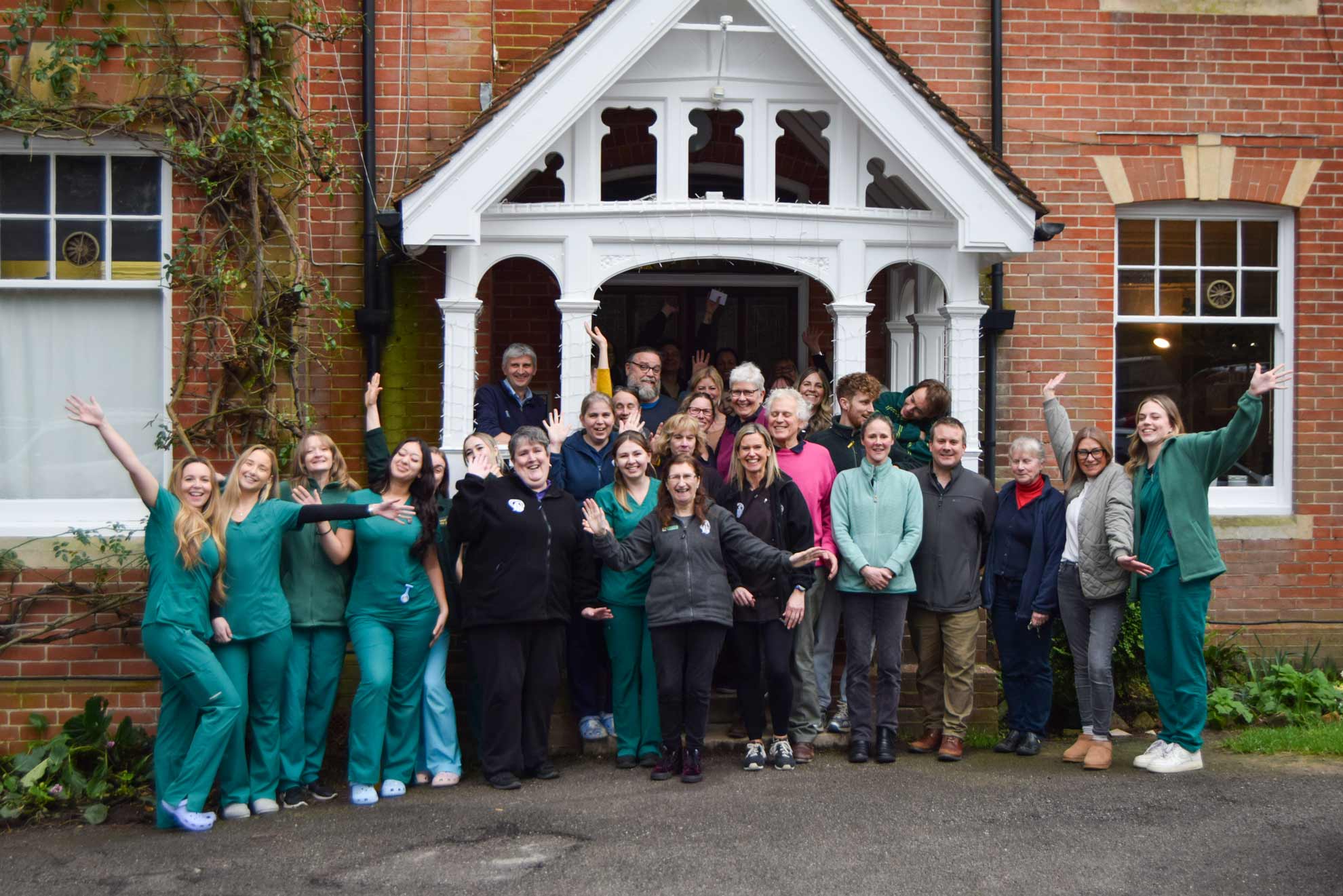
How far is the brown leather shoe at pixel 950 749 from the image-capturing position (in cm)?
711

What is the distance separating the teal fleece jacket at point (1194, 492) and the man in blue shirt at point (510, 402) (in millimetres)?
3562

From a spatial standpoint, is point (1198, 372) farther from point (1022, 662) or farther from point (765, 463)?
point (765, 463)

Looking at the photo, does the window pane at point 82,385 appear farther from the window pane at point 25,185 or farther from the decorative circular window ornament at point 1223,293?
the decorative circular window ornament at point 1223,293

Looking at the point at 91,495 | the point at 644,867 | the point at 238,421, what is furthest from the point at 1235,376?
the point at 91,495

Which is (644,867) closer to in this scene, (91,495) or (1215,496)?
(91,495)

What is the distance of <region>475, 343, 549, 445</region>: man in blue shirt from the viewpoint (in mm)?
7852

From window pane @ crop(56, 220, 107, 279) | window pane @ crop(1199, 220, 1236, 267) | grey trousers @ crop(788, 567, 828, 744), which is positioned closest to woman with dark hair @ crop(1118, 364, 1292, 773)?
grey trousers @ crop(788, 567, 828, 744)

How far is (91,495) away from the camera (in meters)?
8.04

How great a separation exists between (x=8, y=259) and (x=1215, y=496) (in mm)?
8069

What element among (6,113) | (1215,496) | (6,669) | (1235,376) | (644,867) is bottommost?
(644,867)

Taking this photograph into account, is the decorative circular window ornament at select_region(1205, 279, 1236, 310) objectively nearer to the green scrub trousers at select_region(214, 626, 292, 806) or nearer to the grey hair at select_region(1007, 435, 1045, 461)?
the grey hair at select_region(1007, 435, 1045, 461)

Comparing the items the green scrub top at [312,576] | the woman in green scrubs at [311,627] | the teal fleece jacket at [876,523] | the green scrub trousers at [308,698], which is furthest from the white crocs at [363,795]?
the teal fleece jacket at [876,523]

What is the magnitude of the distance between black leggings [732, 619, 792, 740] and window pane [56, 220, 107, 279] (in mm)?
4390

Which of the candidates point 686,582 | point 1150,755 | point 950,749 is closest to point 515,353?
point 686,582
